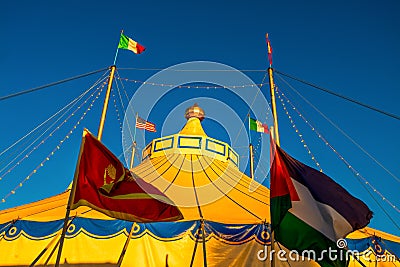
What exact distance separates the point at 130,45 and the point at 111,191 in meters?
6.96

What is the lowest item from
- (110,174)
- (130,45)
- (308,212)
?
(308,212)

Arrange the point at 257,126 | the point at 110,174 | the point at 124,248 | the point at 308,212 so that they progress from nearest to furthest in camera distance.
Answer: the point at 308,212, the point at 110,174, the point at 124,248, the point at 257,126

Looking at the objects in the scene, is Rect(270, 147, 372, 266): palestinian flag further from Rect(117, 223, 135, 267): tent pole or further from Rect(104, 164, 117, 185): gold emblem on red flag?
Rect(117, 223, 135, 267): tent pole

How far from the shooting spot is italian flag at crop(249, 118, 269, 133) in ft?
39.6

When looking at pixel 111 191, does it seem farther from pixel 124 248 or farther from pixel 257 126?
pixel 257 126

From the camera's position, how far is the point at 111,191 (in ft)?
15.2

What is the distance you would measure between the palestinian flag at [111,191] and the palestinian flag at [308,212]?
150cm

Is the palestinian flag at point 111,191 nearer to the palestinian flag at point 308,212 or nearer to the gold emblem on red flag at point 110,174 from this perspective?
the gold emblem on red flag at point 110,174

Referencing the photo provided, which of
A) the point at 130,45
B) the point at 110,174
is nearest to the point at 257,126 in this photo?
the point at 130,45

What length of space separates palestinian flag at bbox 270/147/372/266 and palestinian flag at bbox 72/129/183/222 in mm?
1499

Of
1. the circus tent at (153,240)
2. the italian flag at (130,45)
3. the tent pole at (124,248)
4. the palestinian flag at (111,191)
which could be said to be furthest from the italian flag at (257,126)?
the palestinian flag at (111,191)

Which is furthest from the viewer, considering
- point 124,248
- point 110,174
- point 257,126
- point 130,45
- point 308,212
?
point 257,126

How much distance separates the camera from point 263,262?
5.68 metres

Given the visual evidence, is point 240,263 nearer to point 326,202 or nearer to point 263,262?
point 263,262
